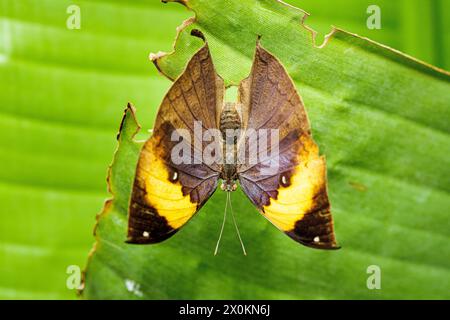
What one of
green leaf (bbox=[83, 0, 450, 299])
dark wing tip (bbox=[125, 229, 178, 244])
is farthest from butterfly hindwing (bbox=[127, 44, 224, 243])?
green leaf (bbox=[83, 0, 450, 299])

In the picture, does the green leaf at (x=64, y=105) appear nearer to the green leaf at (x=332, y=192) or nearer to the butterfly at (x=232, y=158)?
the green leaf at (x=332, y=192)

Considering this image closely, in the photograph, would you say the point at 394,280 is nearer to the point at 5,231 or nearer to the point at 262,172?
the point at 262,172

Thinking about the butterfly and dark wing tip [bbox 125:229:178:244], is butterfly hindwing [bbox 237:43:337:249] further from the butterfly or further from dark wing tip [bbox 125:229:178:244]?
dark wing tip [bbox 125:229:178:244]

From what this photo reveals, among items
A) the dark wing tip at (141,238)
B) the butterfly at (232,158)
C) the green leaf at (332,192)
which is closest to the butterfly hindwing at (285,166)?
the butterfly at (232,158)

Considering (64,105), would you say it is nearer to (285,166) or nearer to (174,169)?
(174,169)

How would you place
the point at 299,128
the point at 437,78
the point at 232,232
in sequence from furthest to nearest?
the point at 232,232
the point at 437,78
the point at 299,128
